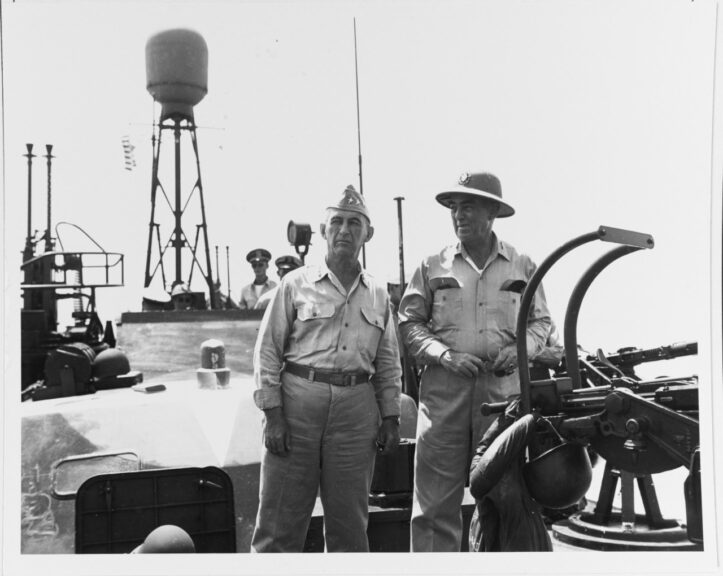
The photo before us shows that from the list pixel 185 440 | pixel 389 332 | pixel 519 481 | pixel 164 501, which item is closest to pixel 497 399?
pixel 389 332

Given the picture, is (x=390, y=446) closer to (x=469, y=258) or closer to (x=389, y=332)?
(x=389, y=332)

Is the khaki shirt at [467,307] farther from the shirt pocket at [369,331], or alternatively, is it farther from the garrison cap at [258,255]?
the garrison cap at [258,255]

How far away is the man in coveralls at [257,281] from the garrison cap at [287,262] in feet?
0.58

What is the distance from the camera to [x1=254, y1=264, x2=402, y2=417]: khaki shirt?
3.16 meters

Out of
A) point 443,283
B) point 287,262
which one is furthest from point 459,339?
point 287,262

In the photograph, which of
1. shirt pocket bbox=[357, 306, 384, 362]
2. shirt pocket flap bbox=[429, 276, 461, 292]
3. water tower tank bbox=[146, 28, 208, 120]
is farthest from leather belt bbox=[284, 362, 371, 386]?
water tower tank bbox=[146, 28, 208, 120]

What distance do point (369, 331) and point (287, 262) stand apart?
3048 millimetres

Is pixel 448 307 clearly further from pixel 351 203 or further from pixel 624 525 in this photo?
pixel 624 525

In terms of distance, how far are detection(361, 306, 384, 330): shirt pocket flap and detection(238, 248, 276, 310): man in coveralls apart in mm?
3220

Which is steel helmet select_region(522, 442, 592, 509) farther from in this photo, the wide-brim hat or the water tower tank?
the water tower tank

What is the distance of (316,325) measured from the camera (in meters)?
3.20

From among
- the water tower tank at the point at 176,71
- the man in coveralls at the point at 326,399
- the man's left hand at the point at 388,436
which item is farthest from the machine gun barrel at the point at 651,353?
the water tower tank at the point at 176,71

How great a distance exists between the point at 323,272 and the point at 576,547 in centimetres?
248
